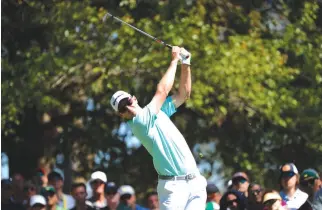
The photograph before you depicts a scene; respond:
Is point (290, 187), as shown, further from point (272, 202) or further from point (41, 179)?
point (41, 179)

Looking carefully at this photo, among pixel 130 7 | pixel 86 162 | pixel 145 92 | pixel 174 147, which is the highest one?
pixel 174 147

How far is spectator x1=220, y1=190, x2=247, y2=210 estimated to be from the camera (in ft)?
47.1

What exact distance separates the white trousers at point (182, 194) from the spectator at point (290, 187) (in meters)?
2.47

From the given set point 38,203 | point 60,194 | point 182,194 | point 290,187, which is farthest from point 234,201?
point 60,194

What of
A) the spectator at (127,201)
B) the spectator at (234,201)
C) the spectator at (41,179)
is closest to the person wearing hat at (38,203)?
the spectator at (127,201)

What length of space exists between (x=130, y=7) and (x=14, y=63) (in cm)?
231

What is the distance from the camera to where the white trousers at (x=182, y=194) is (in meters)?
12.1

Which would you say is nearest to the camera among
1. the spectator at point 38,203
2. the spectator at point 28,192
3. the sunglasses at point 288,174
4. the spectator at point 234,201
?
the spectator at point 234,201

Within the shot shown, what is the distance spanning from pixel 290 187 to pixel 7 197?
4.04 metres

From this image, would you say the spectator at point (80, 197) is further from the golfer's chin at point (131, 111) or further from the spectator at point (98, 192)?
the golfer's chin at point (131, 111)

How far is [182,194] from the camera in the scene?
12086 mm

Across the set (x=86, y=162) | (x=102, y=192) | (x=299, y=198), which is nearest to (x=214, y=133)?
(x=86, y=162)

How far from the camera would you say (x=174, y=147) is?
12.0 metres

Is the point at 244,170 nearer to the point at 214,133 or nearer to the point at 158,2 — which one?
the point at 214,133
